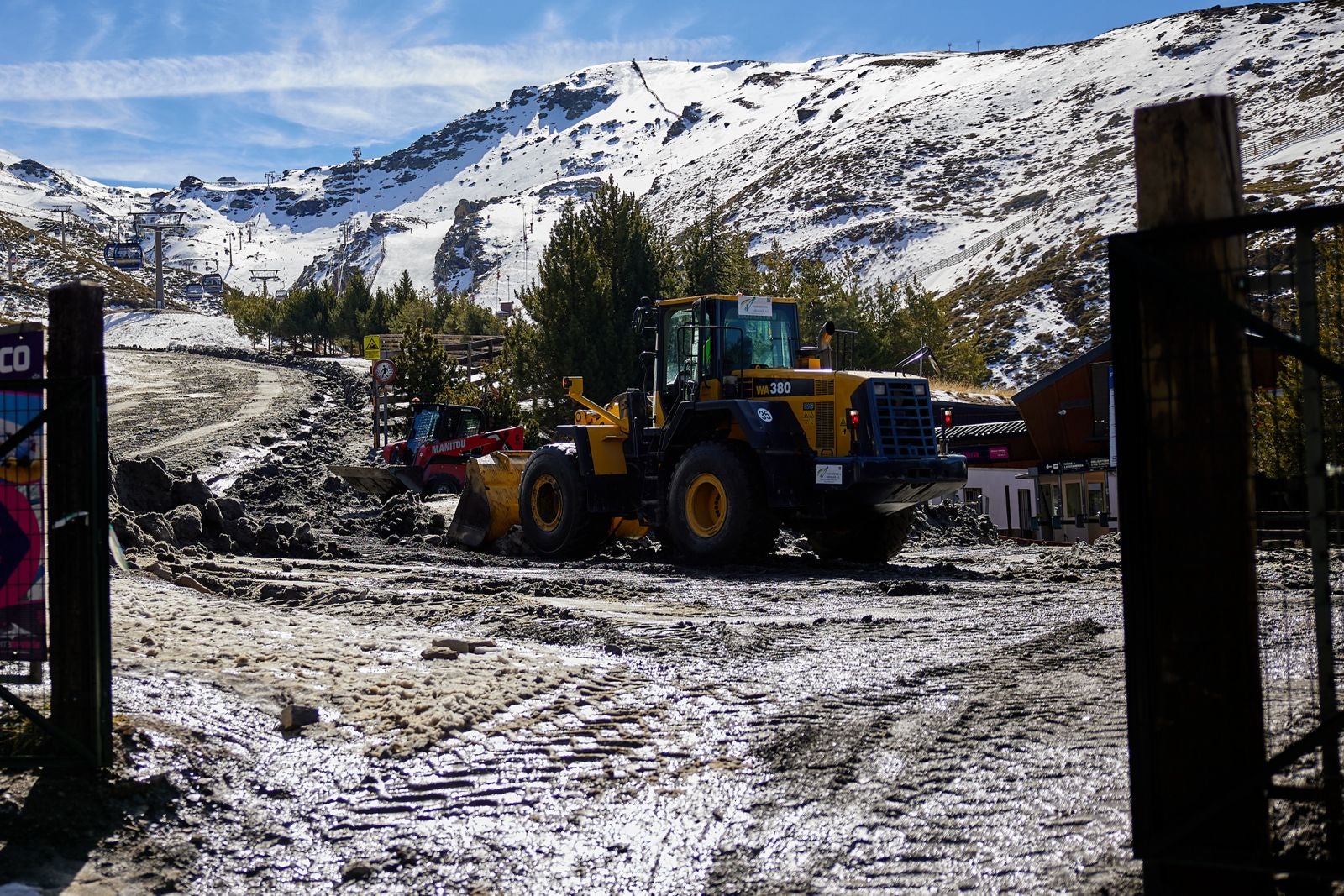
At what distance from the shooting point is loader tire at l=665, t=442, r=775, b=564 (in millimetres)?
15969

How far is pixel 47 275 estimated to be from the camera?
142 metres

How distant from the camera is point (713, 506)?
16844mm

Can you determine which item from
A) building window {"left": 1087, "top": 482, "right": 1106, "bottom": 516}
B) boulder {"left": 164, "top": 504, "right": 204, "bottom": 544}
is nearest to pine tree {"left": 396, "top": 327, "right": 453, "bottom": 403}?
building window {"left": 1087, "top": 482, "right": 1106, "bottom": 516}

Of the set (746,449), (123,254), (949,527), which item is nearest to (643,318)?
(746,449)

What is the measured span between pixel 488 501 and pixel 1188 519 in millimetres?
16654

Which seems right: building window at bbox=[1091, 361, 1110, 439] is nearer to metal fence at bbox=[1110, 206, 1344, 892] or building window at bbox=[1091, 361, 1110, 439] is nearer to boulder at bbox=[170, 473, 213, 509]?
boulder at bbox=[170, 473, 213, 509]

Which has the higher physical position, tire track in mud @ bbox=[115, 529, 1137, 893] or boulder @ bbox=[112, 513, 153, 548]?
boulder @ bbox=[112, 513, 153, 548]

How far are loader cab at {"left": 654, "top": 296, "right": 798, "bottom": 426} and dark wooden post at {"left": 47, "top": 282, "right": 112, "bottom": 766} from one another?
11.1m

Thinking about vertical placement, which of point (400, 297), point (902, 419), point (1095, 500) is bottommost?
point (1095, 500)

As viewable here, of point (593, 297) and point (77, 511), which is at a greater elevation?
point (593, 297)

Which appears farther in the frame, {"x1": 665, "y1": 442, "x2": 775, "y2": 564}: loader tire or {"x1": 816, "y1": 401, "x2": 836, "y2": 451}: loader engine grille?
{"x1": 665, "y1": 442, "x2": 775, "y2": 564}: loader tire

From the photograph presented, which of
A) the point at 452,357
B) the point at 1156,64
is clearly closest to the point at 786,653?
the point at 452,357

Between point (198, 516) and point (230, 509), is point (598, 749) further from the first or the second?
point (230, 509)

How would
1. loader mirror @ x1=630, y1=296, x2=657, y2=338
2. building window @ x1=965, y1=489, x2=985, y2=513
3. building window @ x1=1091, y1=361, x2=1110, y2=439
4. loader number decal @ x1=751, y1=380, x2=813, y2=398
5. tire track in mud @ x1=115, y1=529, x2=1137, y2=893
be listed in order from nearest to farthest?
tire track in mud @ x1=115, y1=529, x2=1137, y2=893, loader number decal @ x1=751, y1=380, x2=813, y2=398, loader mirror @ x1=630, y1=296, x2=657, y2=338, building window @ x1=1091, y1=361, x2=1110, y2=439, building window @ x1=965, y1=489, x2=985, y2=513
